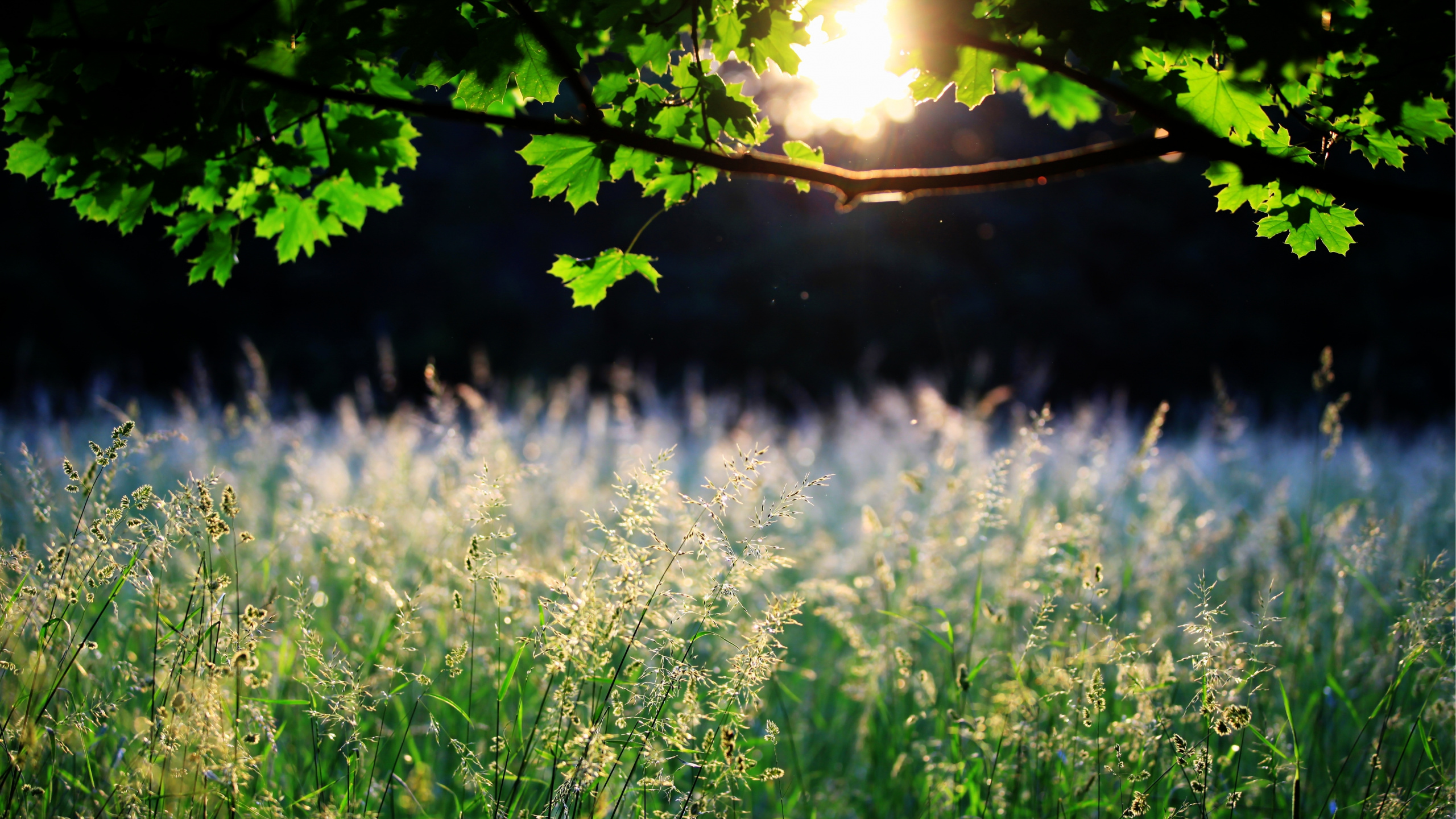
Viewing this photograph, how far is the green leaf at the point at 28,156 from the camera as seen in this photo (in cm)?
147

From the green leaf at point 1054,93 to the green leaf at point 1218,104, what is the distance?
0.52 meters

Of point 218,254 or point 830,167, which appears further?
point 218,254

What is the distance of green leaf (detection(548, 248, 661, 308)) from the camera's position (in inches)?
58.9

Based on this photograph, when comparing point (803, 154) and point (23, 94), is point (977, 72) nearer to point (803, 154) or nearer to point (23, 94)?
point (803, 154)

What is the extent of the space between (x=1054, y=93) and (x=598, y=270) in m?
1.19

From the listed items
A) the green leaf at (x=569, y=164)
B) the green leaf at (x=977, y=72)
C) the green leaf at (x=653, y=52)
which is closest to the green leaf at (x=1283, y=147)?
the green leaf at (x=977, y=72)

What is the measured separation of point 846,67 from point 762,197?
14887 mm

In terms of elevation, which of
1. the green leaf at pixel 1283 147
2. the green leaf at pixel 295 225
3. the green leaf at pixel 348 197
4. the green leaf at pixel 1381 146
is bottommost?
the green leaf at pixel 295 225

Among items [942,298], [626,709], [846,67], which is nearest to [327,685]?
[626,709]

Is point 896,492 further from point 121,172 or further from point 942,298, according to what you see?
point 942,298

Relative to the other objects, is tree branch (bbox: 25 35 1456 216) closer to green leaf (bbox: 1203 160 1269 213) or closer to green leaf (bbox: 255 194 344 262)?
green leaf (bbox: 1203 160 1269 213)

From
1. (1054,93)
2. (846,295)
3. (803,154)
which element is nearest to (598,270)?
(803,154)

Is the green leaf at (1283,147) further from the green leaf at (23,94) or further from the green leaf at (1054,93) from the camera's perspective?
the green leaf at (23,94)

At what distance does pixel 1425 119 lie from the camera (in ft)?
4.21
